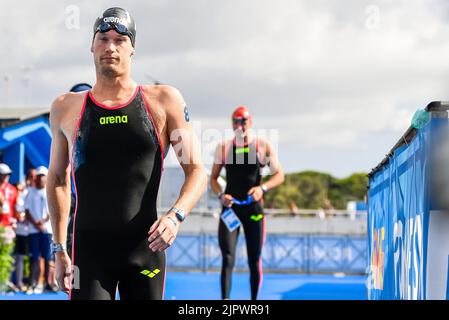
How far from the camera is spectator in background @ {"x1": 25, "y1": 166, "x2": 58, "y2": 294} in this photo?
14547 millimetres

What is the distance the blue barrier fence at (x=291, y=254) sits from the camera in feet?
76.5

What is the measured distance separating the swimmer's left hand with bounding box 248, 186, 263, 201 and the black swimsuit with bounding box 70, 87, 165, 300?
286 inches

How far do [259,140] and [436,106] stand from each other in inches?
295

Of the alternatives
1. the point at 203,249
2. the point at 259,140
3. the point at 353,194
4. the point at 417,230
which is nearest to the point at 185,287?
the point at 259,140

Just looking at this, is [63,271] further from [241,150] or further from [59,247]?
[241,150]

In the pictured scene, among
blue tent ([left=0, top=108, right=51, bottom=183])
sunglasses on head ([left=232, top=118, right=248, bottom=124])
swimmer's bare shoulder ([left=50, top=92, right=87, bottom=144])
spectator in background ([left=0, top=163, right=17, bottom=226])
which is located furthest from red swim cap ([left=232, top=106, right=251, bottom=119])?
blue tent ([left=0, top=108, right=51, bottom=183])

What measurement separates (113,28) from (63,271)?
4.35 ft

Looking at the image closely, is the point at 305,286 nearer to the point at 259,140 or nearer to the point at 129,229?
the point at 259,140

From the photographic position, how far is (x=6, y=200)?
48.2 feet

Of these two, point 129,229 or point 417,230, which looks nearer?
point 129,229

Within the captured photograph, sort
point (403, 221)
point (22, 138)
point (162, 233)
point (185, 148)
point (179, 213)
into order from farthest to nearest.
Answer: point (22, 138) < point (403, 221) < point (185, 148) < point (179, 213) < point (162, 233)

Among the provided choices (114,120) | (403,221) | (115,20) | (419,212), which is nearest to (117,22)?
(115,20)

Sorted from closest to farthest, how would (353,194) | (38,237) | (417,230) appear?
(417,230), (38,237), (353,194)

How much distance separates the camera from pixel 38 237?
49.1ft
